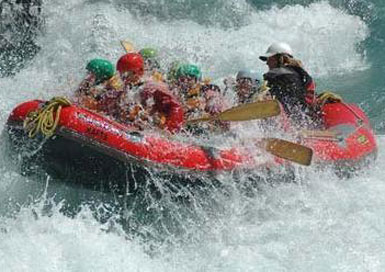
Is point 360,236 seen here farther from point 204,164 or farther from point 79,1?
point 79,1


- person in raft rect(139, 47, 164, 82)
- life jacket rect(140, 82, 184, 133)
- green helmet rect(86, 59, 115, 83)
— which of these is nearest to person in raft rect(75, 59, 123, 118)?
green helmet rect(86, 59, 115, 83)

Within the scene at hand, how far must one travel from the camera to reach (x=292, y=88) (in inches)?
272

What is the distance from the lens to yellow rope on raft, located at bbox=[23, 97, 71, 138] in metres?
5.34

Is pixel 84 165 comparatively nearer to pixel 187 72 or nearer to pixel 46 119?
pixel 46 119

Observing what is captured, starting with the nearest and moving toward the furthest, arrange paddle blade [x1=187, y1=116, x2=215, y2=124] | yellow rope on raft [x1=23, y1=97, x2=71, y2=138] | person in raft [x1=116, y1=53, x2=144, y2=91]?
yellow rope on raft [x1=23, y1=97, x2=71, y2=138]
paddle blade [x1=187, y1=116, x2=215, y2=124]
person in raft [x1=116, y1=53, x2=144, y2=91]

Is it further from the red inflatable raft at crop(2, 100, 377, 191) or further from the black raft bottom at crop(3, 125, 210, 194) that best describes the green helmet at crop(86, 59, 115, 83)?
the black raft bottom at crop(3, 125, 210, 194)

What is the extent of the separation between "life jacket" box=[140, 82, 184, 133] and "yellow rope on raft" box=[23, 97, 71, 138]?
694mm

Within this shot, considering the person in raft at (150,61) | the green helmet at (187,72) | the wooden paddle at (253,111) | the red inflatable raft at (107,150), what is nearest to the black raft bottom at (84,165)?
the red inflatable raft at (107,150)

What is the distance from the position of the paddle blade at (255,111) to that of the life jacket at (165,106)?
16.0 inches

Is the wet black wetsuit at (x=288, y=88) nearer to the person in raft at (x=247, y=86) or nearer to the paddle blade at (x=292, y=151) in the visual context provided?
the person in raft at (x=247, y=86)

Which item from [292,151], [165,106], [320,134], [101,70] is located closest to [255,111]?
[292,151]

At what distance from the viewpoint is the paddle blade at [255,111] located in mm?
5797

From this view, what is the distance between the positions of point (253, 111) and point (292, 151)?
1.38ft

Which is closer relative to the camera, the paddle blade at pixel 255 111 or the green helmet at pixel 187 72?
the paddle blade at pixel 255 111
